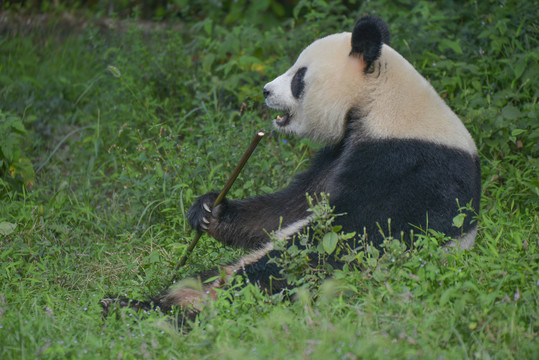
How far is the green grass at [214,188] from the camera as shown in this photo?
269 cm

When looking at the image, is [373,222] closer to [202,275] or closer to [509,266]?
[509,266]

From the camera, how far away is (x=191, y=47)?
704 centimetres

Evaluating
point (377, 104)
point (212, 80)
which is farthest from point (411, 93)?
point (212, 80)

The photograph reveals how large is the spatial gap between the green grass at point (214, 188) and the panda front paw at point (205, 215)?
254 mm

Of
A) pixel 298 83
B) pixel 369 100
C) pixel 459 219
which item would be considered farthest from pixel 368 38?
pixel 459 219

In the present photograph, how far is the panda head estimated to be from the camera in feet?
11.6

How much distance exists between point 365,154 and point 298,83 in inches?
28.8

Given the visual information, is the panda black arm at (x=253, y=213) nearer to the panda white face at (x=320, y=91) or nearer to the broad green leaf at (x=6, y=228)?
the panda white face at (x=320, y=91)

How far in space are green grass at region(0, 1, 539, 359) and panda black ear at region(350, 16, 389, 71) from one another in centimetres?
111

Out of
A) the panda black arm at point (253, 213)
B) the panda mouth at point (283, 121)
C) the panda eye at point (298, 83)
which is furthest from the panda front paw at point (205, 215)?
the panda eye at point (298, 83)

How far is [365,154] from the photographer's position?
3402mm

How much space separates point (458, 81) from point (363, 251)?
2.63 m

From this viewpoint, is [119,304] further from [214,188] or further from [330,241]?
[214,188]

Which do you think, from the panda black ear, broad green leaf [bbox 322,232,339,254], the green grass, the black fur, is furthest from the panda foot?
the panda black ear
